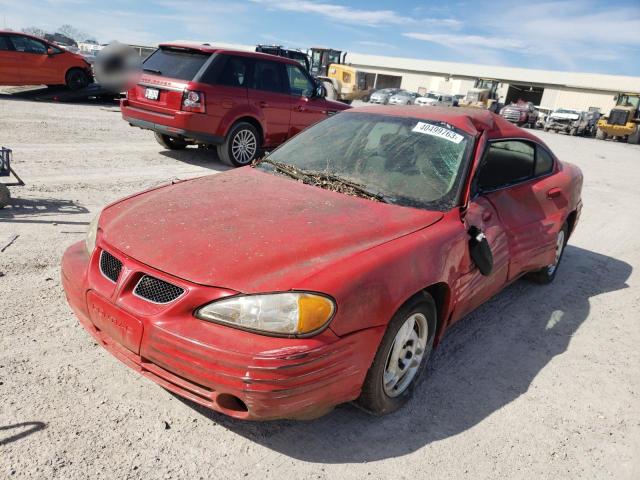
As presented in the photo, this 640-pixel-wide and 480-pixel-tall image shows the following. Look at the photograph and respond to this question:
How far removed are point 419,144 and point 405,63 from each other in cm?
6740

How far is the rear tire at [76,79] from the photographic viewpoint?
48.6ft

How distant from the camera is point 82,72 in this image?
595 inches

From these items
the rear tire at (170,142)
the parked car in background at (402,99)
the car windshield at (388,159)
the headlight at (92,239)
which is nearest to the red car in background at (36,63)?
the rear tire at (170,142)

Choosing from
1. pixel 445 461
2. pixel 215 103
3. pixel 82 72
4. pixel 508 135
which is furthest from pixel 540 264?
pixel 82 72

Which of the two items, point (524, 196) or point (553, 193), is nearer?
point (524, 196)

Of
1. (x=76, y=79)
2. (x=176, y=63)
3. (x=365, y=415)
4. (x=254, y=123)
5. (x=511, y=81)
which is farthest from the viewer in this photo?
(x=511, y=81)

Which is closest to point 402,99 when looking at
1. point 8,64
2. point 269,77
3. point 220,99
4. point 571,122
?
point 571,122

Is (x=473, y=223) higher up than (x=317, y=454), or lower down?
higher up

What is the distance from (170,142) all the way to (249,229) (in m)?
7.36

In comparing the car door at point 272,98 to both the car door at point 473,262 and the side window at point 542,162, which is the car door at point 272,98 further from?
the car door at point 473,262

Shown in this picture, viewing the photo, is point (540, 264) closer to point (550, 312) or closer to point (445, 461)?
point (550, 312)

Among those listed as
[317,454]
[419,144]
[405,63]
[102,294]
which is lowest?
[317,454]

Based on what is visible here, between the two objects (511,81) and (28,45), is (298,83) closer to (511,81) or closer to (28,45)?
(28,45)

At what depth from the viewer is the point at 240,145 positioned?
27.8 ft
